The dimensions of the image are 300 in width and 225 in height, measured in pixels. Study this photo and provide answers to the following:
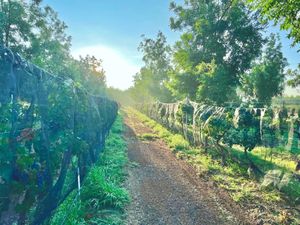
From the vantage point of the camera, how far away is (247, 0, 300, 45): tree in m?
6.54

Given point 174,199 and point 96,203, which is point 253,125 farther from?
point 96,203

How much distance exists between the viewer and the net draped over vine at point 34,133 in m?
3.22

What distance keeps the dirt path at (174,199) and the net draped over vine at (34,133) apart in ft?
7.90

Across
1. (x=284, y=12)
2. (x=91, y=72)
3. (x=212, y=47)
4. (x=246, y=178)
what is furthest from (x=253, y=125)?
(x=91, y=72)

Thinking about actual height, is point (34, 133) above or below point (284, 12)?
below

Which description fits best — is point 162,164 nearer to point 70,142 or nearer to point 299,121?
point 299,121

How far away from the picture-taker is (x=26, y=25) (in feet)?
81.3

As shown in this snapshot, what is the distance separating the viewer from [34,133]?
363 centimetres

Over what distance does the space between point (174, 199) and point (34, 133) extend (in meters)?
4.68

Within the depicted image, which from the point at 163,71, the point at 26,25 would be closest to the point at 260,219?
the point at 26,25

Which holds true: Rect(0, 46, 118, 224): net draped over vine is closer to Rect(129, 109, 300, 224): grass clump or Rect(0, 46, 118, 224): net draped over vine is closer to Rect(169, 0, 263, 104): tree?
Rect(129, 109, 300, 224): grass clump

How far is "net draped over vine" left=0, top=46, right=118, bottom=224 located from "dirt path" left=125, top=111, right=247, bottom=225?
2.41 m

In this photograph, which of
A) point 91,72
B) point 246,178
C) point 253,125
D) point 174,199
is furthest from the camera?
point 91,72

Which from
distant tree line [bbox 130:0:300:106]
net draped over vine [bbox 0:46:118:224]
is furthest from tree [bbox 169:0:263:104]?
net draped over vine [bbox 0:46:118:224]
